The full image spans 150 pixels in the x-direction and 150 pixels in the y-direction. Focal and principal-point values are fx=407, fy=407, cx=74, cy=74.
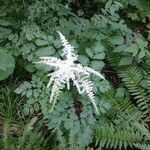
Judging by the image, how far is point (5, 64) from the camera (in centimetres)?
361

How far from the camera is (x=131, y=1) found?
14.0ft

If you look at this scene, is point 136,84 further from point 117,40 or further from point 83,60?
point 83,60

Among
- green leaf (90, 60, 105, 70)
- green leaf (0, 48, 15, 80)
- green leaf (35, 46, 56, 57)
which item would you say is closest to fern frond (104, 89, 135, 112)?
green leaf (90, 60, 105, 70)

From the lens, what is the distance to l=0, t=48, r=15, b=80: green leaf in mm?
3607

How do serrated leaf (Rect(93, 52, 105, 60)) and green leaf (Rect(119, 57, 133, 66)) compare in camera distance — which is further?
green leaf (Rect(119, 57, 133, 66))

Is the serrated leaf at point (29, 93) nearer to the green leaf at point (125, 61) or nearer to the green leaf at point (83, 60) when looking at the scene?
the green leaf at point (83, 60)

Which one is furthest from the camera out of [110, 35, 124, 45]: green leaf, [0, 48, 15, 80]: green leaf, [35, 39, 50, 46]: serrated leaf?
[110, 35, 124, 45]: green leaf

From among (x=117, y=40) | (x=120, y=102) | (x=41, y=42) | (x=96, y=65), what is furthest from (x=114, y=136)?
(x=41, y=42)

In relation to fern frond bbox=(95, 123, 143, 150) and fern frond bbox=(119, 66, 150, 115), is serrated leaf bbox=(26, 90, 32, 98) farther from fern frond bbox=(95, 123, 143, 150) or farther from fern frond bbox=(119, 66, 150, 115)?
fern frond bbox=(119, 66, 150, 115)

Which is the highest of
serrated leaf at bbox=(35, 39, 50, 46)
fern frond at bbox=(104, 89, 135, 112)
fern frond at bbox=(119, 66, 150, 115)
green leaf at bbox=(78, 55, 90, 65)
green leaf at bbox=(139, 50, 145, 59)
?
green leaf at bbox=(139, 50, 145, 59)

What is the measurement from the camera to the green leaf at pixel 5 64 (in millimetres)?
3607

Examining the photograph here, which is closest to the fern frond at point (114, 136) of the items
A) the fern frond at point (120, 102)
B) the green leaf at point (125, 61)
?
the fern frond at point (120, 102)

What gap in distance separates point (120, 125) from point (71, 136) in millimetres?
600

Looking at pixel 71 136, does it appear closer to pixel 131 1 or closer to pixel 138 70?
pixel 138 70
